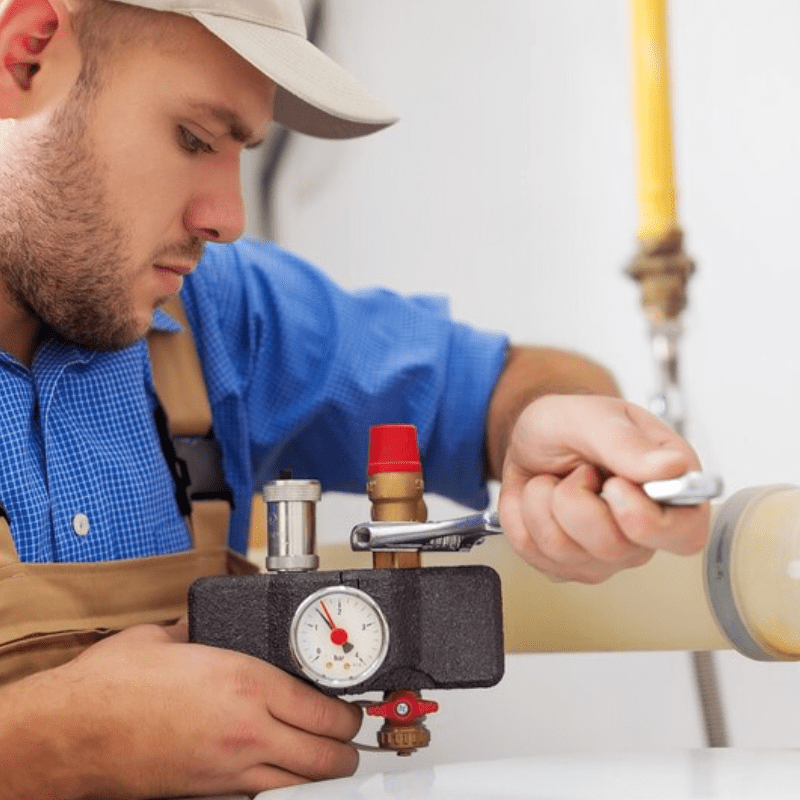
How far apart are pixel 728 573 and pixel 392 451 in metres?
0.19

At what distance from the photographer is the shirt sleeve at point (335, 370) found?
3.30ft

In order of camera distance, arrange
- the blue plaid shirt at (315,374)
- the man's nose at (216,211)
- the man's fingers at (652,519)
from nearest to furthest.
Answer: the man's fingers at (652,519) < the man's nose at (216,211) < the blue plaid shirt at (315,374)

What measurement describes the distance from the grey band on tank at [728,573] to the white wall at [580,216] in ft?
0.59

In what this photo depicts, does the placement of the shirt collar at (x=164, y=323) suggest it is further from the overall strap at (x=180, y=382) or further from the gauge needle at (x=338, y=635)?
the gauge needle at (x=338, y=635)

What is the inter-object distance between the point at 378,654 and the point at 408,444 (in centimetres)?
11

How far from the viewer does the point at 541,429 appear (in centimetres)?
69

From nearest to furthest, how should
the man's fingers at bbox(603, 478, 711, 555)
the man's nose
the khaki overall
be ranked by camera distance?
1. the man's fingers at bbox(603, 478, 711, 555)
2. the khaki overall
3. the man's nose

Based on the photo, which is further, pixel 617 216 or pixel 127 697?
pixel 617 216

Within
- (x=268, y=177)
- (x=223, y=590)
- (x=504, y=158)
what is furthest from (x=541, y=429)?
(x=268, y=177)

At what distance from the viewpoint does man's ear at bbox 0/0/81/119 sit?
80cm

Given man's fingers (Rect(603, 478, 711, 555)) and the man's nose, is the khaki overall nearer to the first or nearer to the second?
the man's nose

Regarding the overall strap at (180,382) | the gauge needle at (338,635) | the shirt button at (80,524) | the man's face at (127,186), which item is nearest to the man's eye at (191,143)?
the man's face at (127,186)

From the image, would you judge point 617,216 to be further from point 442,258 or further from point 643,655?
point 643,655

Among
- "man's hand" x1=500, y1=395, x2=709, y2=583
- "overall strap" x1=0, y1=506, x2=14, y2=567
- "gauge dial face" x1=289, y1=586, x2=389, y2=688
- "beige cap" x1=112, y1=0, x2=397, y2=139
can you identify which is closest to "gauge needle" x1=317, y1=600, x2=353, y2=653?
"gauge dial face" x1=289, y1=586, x2=389, y2=688
